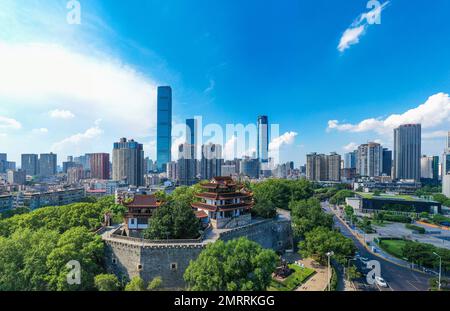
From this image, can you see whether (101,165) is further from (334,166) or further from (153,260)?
(334,166)

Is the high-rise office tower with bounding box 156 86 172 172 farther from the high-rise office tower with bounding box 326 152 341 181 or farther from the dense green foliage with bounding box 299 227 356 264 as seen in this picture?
the high-rise office tower with bounding box 326 152 341 181

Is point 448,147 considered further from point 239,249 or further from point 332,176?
point 239,249

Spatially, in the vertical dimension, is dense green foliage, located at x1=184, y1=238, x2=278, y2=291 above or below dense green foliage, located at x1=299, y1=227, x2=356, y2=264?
above

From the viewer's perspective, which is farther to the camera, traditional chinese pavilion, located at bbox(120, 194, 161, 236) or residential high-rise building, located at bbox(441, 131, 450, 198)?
residential high-rise building, located at bbox(441, 131, 450, 198)

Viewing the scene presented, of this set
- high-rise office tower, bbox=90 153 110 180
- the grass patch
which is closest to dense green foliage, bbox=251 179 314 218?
the grass patch

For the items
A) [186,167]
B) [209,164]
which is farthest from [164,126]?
[209,164]
